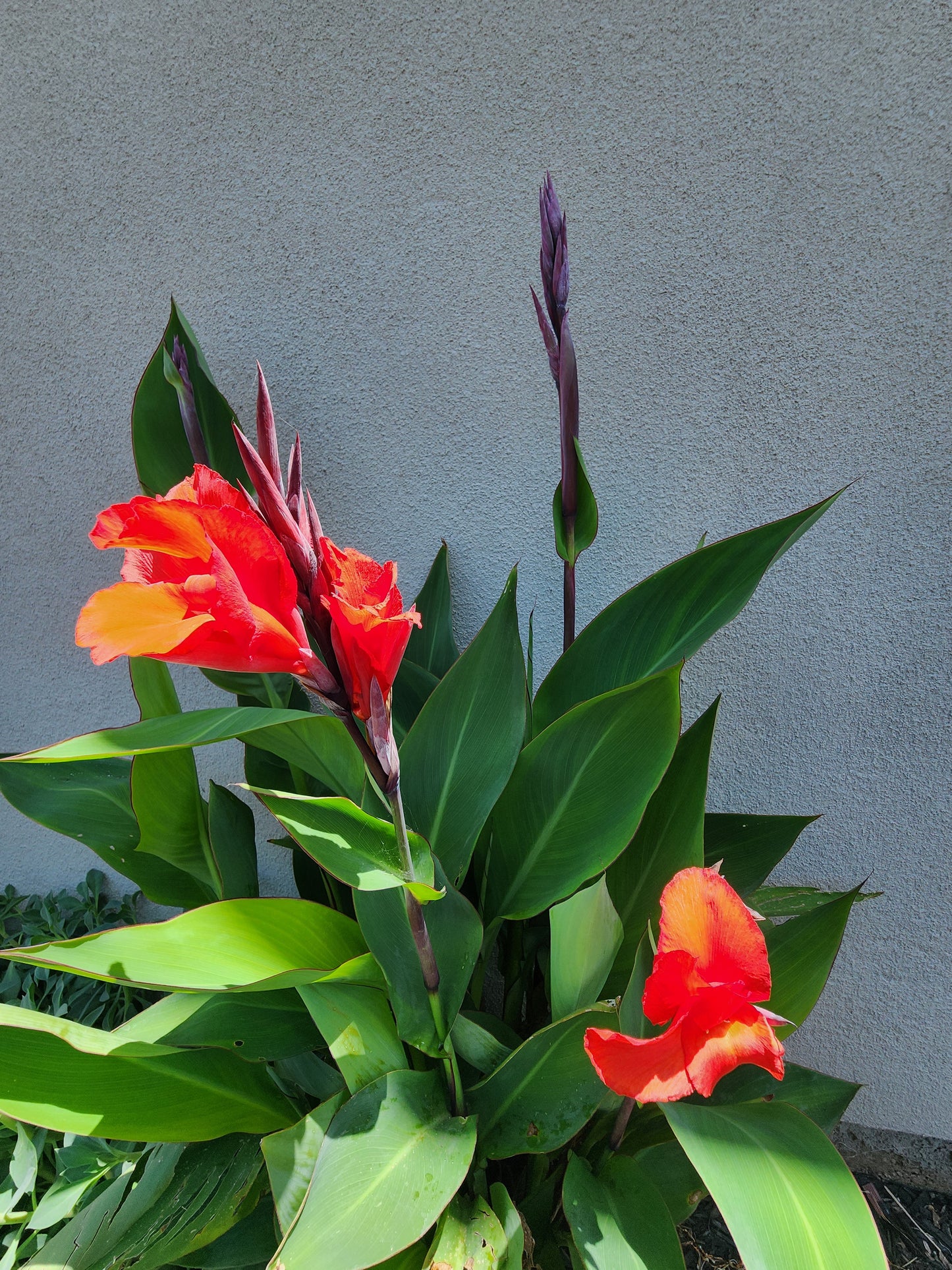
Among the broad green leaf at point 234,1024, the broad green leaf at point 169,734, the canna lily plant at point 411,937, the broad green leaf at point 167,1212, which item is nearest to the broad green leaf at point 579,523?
the canna lily plant at point 411,937

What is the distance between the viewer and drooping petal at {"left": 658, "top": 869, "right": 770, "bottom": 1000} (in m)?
0.40

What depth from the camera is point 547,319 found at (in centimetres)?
67

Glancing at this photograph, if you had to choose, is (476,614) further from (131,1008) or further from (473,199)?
(131,1008)

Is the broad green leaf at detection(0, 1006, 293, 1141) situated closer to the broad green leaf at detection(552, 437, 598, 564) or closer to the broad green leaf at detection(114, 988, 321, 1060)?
the broad green leaf at detection(114, 988, 321, 1060)

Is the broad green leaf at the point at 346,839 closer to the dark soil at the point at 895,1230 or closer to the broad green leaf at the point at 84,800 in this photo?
the broad green leaf at the point at 84,800

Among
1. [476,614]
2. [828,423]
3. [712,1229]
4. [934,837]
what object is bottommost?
[712,1229]

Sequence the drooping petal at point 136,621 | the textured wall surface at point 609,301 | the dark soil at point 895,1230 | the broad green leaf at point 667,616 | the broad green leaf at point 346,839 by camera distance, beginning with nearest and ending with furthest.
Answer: the drooping petal at point 136,621 → the broad green leaf at point 346,839 → the broad green leaf at point 667,616 → the textured wall surface at point 609,301 → the dark soil at point 895,1230

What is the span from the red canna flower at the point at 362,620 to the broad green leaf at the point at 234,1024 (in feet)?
1.14

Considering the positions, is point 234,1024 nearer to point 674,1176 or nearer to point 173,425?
point 674,1176

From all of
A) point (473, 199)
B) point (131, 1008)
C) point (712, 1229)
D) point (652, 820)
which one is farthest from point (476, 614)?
point (712, 1229)

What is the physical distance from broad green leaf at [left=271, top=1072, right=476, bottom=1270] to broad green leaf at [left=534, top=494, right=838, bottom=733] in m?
0.39

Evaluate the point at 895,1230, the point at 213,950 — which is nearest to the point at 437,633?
the point at 213,950

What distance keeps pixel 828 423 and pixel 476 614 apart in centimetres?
52

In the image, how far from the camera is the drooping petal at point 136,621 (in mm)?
326
